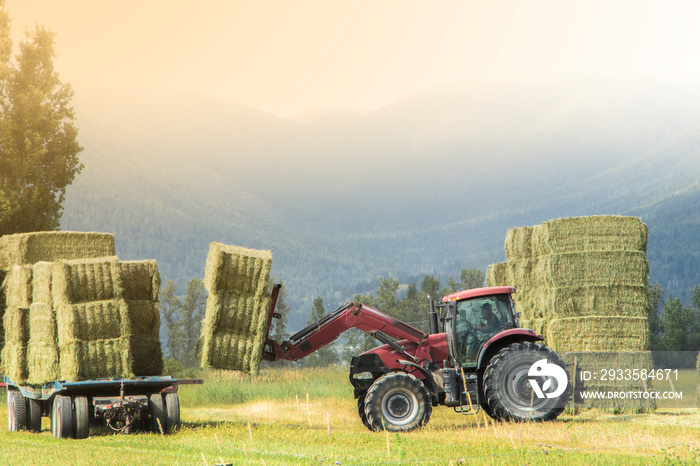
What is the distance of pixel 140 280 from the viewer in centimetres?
1531

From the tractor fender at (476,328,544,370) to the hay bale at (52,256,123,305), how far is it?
674 centimetres

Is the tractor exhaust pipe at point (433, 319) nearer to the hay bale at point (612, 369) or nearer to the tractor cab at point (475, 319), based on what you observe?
the tractor cab at point (475, 319)

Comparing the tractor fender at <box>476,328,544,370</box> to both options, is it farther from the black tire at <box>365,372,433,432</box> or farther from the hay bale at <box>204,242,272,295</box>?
the hay bale at <box>204,242,272,295</box>

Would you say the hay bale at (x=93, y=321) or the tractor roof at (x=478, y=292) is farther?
the hay bale at (x=93, y=321)

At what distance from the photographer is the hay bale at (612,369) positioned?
53.2 feet

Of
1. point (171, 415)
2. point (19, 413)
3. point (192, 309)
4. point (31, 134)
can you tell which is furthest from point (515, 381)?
point (192, 309)

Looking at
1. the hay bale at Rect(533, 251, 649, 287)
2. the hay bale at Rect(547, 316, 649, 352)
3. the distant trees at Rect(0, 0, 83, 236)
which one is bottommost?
the hay bale at Rect(547, 316, 649, 352)

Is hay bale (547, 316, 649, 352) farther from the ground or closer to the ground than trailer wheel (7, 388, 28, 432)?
farther from the ground

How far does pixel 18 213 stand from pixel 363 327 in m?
17.0

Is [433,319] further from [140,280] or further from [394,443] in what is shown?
[140,280]

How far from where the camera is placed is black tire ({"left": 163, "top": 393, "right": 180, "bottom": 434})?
14.0 m

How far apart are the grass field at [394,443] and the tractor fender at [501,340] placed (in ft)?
3.71

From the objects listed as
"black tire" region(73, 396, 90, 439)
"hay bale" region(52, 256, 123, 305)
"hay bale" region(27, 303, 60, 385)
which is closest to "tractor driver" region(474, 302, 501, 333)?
"hay bale" region(52, 256, 123, 305)

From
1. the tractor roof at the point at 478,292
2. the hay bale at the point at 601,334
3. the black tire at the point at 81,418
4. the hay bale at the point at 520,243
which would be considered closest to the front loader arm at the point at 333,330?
the tractor roof at the point at 478,292
